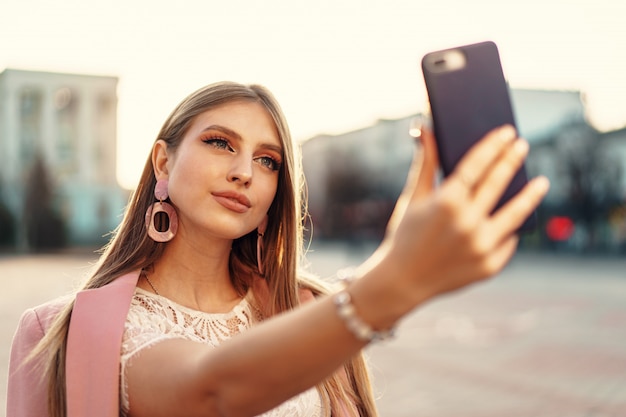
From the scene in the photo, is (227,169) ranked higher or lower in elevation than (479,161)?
lower

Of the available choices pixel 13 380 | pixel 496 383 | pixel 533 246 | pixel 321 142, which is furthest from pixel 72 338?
pixel 321 142

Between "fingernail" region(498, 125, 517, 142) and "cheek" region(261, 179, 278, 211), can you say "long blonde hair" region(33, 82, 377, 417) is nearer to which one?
"cheek" region(261, 179, 278, 211)

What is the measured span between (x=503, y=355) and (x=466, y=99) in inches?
338

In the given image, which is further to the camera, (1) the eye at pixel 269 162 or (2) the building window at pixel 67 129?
(2) the building window at pixel 67 129

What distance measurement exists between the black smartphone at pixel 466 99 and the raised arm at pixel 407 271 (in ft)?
0.11

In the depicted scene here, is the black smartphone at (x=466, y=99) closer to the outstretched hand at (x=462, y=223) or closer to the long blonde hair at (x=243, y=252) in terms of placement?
the outstretched hand at (x=462, y=223)

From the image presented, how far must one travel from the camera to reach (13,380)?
1921mm

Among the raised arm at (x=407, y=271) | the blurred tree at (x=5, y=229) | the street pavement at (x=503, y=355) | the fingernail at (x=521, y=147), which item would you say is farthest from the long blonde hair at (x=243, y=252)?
the blurred tree at (x=5, y=229)

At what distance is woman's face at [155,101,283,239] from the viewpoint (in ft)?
5.84

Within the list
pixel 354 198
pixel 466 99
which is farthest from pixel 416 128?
pixel 354 198

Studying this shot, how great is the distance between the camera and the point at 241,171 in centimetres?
177

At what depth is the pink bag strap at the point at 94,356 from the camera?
1.59m

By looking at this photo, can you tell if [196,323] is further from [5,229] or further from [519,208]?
[5,229]

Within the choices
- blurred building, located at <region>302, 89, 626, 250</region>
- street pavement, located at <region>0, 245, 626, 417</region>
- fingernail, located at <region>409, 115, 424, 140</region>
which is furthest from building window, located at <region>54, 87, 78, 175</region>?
fingernail, located at <region>409, 115, 424, 140</region>
